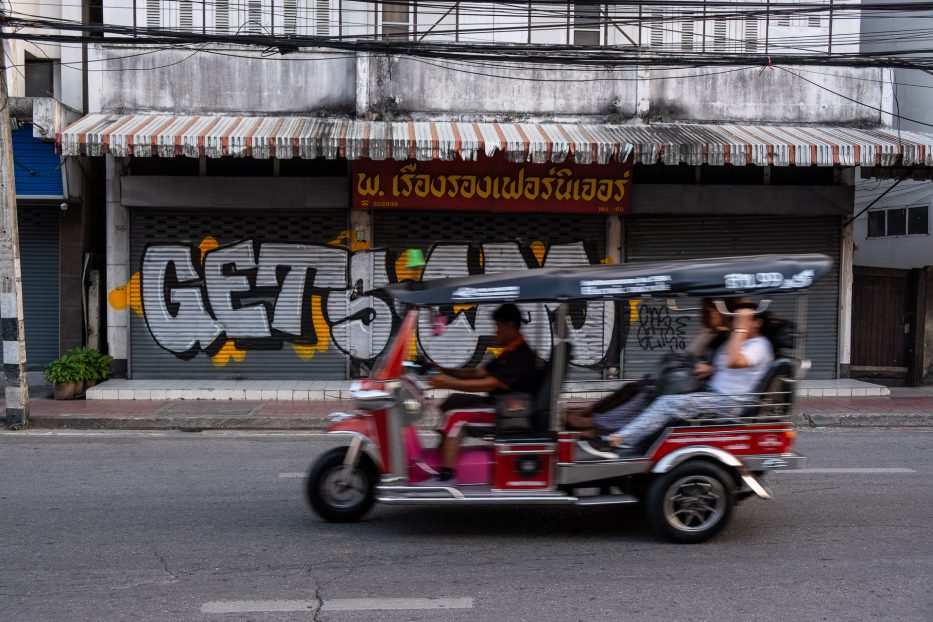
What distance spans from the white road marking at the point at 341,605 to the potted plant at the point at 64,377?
9183mm

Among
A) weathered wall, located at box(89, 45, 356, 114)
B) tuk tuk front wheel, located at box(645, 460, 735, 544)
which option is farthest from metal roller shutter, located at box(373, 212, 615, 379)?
tuk tuk front wheel, located at box(645, 460, 735, 544)

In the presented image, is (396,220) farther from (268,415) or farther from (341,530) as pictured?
(341,530)

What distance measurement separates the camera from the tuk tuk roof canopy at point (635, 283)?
232 inches

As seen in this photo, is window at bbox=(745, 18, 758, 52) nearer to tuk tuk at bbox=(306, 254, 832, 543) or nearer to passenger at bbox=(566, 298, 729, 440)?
passenger at bbox=(566, 298, 729, 440)

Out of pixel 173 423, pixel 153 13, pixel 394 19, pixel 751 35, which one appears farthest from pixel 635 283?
pixel 153 13

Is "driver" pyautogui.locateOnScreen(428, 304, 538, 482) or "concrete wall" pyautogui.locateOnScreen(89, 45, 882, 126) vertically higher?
"concrete wall" pyautogui.locateOnScreen(89, 45, 882, 126)

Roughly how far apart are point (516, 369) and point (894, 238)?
1599 centimetres

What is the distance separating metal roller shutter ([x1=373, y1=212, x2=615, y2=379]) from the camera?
562 inches

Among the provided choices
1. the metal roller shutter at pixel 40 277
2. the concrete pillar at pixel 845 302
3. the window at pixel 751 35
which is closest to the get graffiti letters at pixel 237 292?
the metal roller shutter at pixel 40 277

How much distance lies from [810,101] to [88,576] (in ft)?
42.8

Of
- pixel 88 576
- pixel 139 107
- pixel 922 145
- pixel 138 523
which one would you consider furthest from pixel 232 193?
pixel 922 145

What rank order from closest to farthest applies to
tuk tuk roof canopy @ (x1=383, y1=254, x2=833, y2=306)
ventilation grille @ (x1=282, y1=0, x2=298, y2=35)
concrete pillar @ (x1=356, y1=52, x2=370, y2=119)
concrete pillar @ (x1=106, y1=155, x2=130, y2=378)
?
tuk tuk roof canopy @ (x1=383, y1=254, x2=833, y2=306)
concrete pillar @ (x1=356, y1=52, x2=370, y2=119)
concrete pillar @ (x1=106, y1=155, x2=130, y2=378)
ventilation grille @ (x1=282, y1=0, x2=298, y2=35)

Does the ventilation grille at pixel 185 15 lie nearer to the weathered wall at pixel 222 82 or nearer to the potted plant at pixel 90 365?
the weathered wall at pixel 222 82

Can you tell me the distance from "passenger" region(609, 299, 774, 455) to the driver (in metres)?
0.81
